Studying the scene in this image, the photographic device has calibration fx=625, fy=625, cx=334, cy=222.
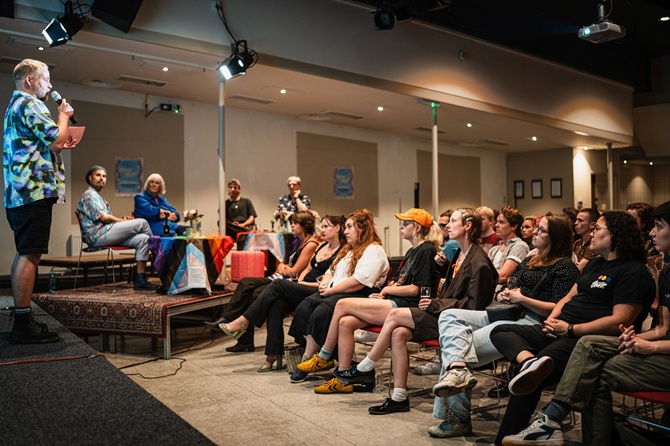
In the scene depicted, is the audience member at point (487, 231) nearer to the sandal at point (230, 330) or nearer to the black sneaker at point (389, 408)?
the black sneaker at point (389, 408)

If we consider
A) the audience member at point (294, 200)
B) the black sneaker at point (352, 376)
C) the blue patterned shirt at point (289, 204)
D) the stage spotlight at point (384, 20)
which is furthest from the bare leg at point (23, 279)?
the stage spotlight at point (384, 20)

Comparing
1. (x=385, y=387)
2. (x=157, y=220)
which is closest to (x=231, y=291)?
(x=157, y=220)

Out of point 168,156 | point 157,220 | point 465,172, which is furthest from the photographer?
point 465,172

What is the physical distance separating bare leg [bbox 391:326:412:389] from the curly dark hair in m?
1.28

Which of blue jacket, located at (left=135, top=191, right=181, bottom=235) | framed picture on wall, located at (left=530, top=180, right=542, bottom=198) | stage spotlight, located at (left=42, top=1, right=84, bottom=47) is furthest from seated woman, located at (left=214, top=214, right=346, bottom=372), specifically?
framed picture on wall, located at (left=530, top=180, right=542, bottom=198)

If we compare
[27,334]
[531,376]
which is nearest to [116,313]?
[27,334]

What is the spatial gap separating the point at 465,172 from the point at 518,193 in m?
1.84

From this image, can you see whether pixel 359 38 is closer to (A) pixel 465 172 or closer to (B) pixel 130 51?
(B) pixel 130 51

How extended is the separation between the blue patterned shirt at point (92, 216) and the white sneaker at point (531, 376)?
419cm

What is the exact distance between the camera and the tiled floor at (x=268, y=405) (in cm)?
328

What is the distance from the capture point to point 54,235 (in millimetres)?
8711

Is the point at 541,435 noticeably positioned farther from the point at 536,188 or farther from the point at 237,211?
the point at 536,188

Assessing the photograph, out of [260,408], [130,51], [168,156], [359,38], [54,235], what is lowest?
[260,408]

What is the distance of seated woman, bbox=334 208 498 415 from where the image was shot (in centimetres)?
362
